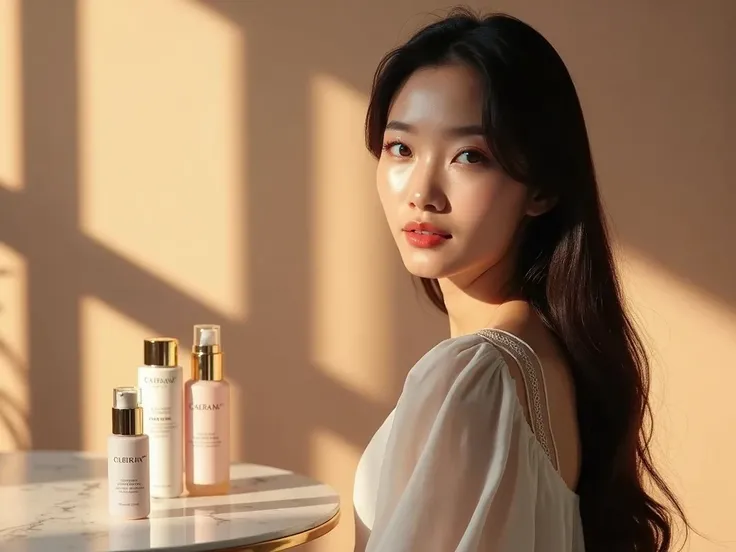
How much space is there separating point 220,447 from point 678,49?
1.27m

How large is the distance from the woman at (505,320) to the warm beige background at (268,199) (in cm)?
102

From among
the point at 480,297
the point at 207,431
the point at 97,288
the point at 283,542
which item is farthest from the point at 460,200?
the point at 97,288

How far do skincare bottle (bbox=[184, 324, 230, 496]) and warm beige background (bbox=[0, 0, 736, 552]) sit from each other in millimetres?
677

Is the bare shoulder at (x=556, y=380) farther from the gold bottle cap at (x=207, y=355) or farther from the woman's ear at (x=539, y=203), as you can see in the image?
the gold bottle cap at (x=207, y=355)

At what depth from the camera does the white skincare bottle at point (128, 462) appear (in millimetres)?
1357

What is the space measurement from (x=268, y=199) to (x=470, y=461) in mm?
1331

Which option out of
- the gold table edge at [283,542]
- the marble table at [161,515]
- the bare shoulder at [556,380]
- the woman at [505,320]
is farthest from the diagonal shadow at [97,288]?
the bare shoulder at [556,380]

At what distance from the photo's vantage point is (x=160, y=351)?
1.47m

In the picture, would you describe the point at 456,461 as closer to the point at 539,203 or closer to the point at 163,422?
the point at 539,203

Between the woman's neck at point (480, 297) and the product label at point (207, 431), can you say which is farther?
the product label at point (207, 431)

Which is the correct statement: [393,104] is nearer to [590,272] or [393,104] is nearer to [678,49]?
[590,272]

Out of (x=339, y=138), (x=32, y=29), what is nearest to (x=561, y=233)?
(x=339, y=138)

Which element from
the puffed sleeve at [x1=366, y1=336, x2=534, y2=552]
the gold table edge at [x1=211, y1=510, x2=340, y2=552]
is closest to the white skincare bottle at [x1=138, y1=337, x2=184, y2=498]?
the gold table edge at [x1=211, y1=510, x2=340, y2=552]

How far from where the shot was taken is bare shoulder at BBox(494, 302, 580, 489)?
3.32ft
